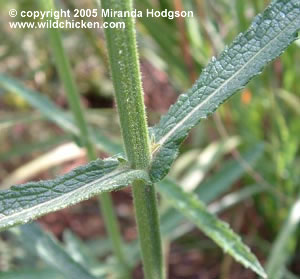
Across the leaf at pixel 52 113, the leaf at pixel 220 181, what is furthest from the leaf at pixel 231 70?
the leaf at pixel 220 181

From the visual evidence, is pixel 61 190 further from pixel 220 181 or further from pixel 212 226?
pixel 220 181

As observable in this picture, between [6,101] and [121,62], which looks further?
[6,101]

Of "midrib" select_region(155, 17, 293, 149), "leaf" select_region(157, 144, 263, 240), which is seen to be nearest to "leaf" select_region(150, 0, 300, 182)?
"midrib" select_region(155, 17, 293, 149)

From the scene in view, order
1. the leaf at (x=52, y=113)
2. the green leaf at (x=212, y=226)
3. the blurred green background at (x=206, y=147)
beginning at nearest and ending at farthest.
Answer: the green leaf at (x=212, y=226)
the leaf at (x=52, y=113)
the blurred green background at (x=206, y=147)

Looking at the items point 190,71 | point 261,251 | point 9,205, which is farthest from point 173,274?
point 9,205

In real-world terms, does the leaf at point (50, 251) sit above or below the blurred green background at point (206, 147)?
below

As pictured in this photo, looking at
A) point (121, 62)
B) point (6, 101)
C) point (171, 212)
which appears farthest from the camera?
point (6, 101)

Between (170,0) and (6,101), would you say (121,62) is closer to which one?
(170,0)

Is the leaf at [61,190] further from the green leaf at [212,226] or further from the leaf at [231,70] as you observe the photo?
the green leaf at [212,226]
